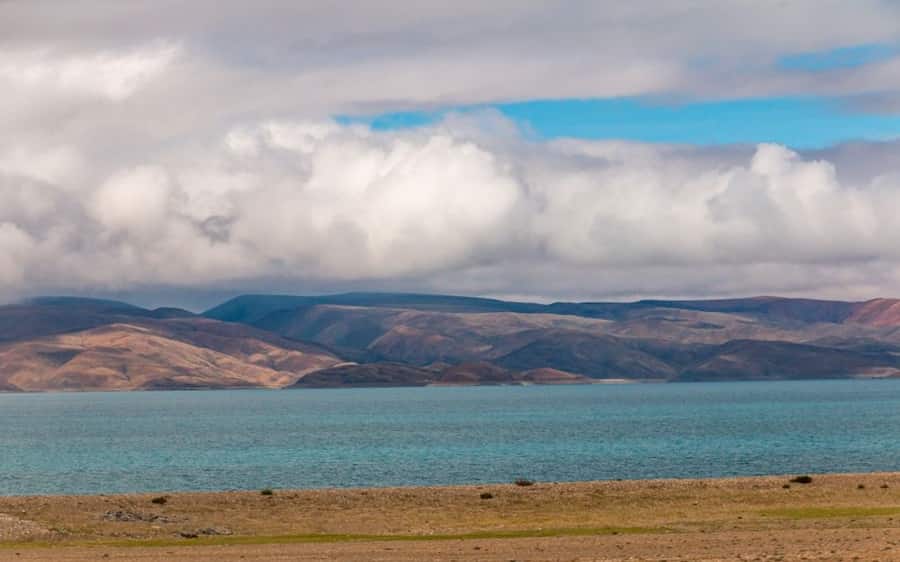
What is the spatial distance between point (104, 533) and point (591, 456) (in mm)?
70777

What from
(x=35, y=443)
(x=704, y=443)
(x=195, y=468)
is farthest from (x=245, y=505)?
(x=35, y=443)

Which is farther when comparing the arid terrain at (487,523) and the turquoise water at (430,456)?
the turquoise water at (430,456)

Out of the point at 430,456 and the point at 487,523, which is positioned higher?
the point at 487,523

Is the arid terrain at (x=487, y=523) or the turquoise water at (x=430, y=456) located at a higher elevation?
the arid terrain at (x=487, y=523)

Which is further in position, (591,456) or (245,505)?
(591,456)

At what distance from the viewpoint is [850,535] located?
175 ft

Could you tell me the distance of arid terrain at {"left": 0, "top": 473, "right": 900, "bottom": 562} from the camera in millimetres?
51688

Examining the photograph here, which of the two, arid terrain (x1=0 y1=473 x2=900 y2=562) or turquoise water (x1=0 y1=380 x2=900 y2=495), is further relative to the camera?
turquoise water (x1=0 y1=380 x2=900 y2=495)

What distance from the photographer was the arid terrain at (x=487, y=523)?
170 ft

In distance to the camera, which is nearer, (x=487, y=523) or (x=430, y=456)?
(x=487, y=523)

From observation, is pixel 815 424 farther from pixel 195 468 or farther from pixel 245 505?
pixel 245 505

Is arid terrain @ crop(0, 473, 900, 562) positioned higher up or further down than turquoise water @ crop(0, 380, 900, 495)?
higher up

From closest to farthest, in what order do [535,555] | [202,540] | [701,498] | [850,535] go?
[535,555], [850,535], [202,540], [701,498]

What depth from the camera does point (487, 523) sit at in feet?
221
